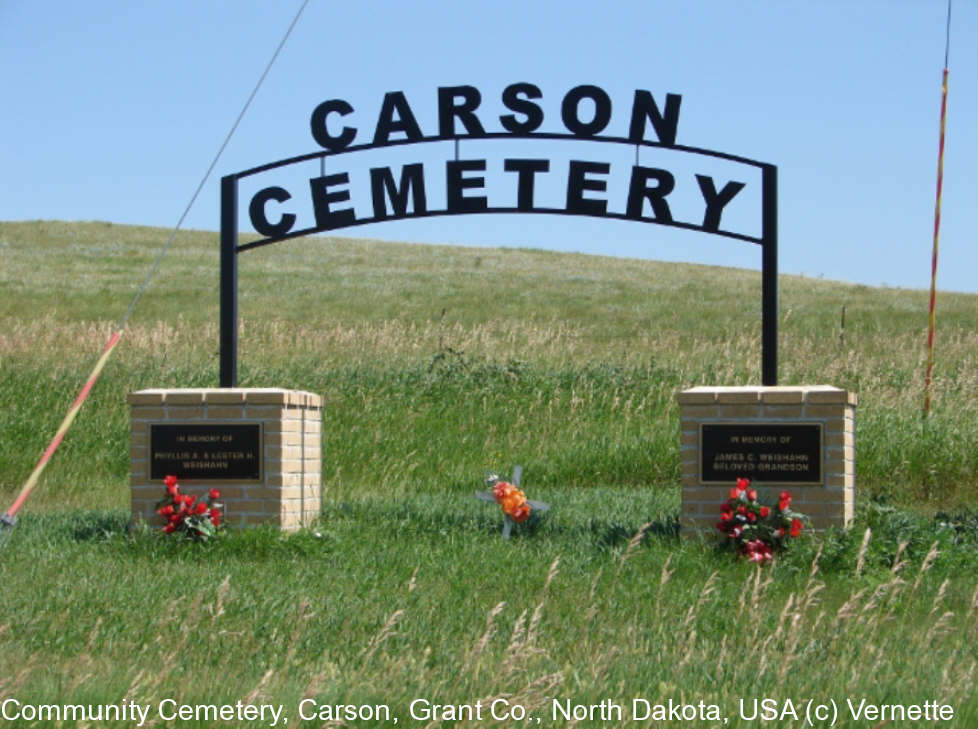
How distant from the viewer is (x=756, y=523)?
842 cm

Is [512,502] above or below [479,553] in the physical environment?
above

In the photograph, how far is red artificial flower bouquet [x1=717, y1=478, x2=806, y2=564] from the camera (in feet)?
27.5

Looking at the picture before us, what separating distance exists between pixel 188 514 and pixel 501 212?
158 inches

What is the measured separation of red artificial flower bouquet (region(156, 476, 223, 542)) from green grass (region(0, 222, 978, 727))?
0.64 ft

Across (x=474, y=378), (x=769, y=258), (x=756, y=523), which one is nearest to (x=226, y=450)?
(x=756, y=523)

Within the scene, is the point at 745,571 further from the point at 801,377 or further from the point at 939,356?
the point at 939,356

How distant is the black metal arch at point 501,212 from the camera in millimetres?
10164

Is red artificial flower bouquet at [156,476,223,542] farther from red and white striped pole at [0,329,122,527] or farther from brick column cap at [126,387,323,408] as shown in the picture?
red and white striped pole at [0,329,122,527]

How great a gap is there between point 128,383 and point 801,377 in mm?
9682

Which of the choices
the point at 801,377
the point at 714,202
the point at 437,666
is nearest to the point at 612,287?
the point at 801,377

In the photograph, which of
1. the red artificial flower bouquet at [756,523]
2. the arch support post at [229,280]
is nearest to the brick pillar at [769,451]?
the red artificial flower bouquet at [756,523]

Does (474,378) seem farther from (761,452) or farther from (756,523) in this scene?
(756,523)

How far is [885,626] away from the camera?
6.74 m

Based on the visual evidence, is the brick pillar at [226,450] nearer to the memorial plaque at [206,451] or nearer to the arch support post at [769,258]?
the memorial plaque at [206,451]
